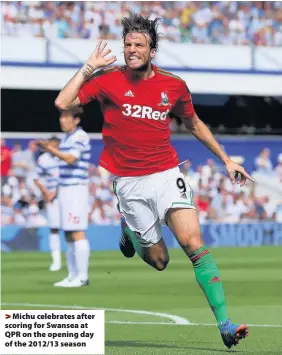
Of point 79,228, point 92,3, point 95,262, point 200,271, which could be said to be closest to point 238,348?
point 200,271

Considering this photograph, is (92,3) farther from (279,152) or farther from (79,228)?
(79,228)

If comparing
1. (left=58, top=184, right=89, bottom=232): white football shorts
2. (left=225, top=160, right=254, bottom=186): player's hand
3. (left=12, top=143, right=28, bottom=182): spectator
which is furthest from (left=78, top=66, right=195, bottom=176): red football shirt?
(left=12, top=143, right=28, bottom=182): spectator

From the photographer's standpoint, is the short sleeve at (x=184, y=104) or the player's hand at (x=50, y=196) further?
the player's hand at (x=50, y=196)

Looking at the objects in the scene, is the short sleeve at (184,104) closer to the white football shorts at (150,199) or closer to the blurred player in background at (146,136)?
the blurred player in background at (146,136)

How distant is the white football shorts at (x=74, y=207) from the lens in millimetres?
14625

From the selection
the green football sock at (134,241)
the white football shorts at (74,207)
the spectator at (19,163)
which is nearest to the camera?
the green football sock at (134,241)

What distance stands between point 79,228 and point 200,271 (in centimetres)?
659

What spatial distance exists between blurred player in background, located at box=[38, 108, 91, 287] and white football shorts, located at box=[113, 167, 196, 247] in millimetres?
5533

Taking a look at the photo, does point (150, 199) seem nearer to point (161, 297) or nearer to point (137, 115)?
point (137, 115)

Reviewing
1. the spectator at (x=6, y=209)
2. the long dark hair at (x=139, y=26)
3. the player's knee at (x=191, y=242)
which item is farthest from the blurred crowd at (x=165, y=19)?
the player's knee at (x=191, y=242)

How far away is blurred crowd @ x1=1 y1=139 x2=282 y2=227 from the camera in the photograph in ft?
81.3

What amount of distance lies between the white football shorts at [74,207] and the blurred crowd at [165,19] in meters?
12.1

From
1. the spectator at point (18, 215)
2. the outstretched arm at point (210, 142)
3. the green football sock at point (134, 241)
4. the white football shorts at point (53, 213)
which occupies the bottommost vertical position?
the spectator at point (18, 215)

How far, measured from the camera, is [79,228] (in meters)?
14.7
